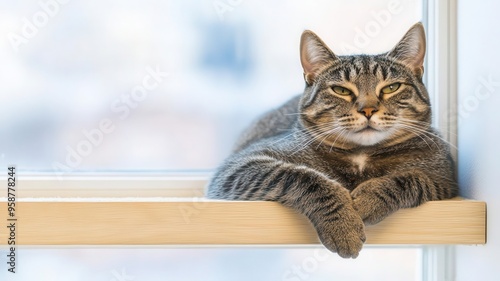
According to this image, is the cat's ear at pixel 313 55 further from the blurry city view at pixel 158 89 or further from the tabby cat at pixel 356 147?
the blurry city view at pixel 158 89

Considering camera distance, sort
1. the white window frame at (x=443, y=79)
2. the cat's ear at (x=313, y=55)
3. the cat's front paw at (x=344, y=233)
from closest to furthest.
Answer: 1. the cat's front paw at (x=344, y=233)
2. the cat's ear at (x=313, y=55)
3. the white window frame at (x=443, y=79)

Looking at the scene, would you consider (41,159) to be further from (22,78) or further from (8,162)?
(22,78)

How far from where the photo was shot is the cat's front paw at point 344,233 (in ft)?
3.15

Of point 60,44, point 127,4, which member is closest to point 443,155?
point 127,4

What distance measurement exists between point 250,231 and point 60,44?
75 centimetres
